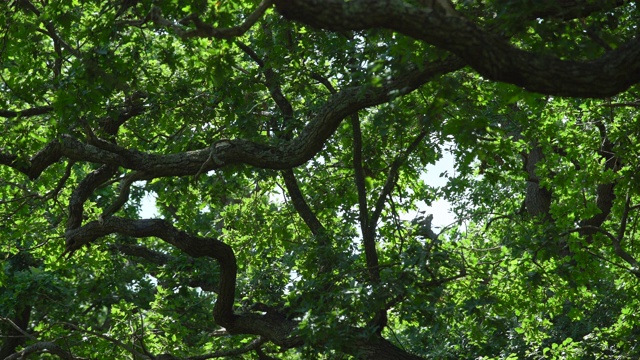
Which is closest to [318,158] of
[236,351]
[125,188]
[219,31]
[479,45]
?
[236,351]

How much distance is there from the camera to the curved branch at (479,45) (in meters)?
5.71

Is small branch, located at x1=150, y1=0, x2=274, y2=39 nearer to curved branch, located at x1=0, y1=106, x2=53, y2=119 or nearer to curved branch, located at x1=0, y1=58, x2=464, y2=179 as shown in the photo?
curved branch, located at x1=0, y1=58, x2=464, y2=179

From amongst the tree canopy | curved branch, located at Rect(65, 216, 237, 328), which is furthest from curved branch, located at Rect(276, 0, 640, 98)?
curved branch, located at Rect(65, 216, 237, 328)

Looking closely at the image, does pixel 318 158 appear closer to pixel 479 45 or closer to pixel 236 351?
pixel 236 351

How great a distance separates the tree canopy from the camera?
6.67 m

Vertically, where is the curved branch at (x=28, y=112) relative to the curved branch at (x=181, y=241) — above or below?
above

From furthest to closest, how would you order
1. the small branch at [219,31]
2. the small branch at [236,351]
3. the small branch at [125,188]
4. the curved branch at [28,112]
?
1. the small branch at [236,351]
2. the curved branch at [28,112]
3. the small branch at [125,188]
4. the small branch at [219,31]

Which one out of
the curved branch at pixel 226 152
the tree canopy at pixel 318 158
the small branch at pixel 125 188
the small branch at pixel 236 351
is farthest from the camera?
the small branch at pixel 236 351

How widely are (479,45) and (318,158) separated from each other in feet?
27.1

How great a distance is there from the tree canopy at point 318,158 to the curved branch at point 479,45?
1 centimetres

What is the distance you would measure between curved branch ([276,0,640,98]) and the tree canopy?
0.01 meters

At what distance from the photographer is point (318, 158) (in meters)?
13.9

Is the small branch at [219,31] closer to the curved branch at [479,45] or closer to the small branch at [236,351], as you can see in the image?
the curved branch at [479,45]

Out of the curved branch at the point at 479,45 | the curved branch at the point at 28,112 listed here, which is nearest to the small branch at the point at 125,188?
the curved branch at the point at 28,112
